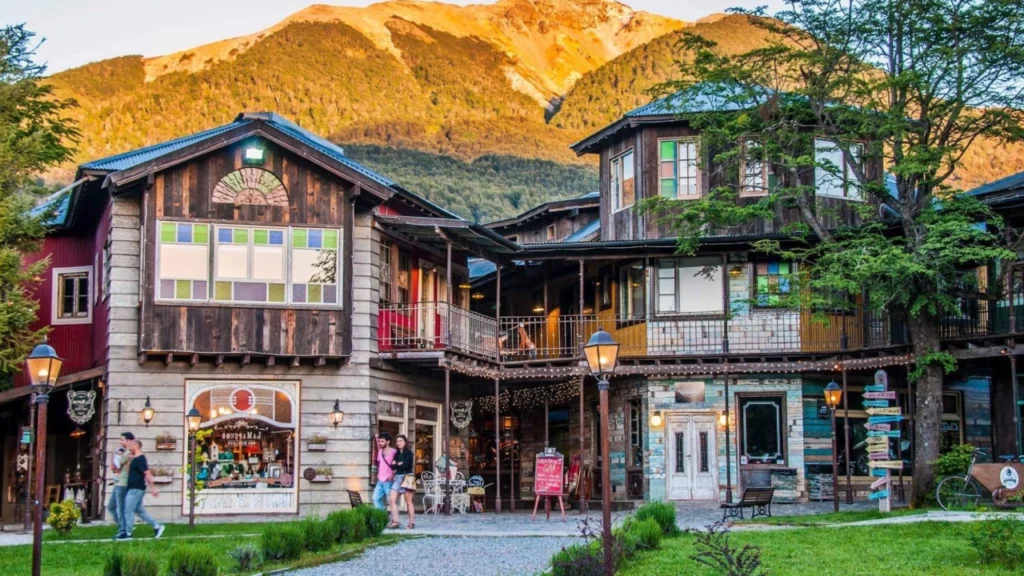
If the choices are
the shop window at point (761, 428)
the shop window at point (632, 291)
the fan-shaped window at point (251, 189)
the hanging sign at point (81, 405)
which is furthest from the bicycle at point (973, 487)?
the hanging sign at point (81, 405)

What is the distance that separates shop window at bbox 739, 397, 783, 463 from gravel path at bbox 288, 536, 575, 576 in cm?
1211

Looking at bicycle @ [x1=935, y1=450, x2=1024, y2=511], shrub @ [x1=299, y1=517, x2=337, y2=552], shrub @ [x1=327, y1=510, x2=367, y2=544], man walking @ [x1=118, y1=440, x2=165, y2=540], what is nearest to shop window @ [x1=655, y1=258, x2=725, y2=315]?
bicycle @ [x1=935, y1=450, x2=1024, y2=511]

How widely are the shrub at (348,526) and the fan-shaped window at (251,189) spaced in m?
9.93

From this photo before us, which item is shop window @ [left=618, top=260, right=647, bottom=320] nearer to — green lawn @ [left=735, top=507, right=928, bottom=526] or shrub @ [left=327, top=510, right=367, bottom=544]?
green lawn @ [left=735, top=507, right=928, bottom=526]

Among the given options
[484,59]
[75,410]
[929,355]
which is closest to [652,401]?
[929,355]

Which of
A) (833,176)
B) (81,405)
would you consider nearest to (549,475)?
(81,405)

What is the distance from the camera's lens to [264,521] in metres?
26.9

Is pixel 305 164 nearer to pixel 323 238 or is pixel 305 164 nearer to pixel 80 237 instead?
pixel 323 238

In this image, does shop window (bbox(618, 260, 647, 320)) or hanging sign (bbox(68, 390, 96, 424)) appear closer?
hanging sign (bbox(68, 390, 96, 424))

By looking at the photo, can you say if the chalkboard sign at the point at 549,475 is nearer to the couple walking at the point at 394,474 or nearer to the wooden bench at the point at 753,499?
the wooden bench at the point at 753,499

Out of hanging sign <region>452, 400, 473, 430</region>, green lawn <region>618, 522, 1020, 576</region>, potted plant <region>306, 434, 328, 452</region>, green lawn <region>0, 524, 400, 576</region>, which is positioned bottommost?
green lawn <region>0, 524, 400, 576</region>

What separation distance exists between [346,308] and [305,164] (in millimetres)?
3149

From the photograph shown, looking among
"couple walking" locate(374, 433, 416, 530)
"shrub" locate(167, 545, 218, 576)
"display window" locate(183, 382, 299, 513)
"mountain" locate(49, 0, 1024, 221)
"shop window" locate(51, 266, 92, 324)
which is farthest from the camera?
"mountain" locate(49, 0, 1024, 221)

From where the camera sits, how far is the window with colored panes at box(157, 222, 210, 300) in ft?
90.2
